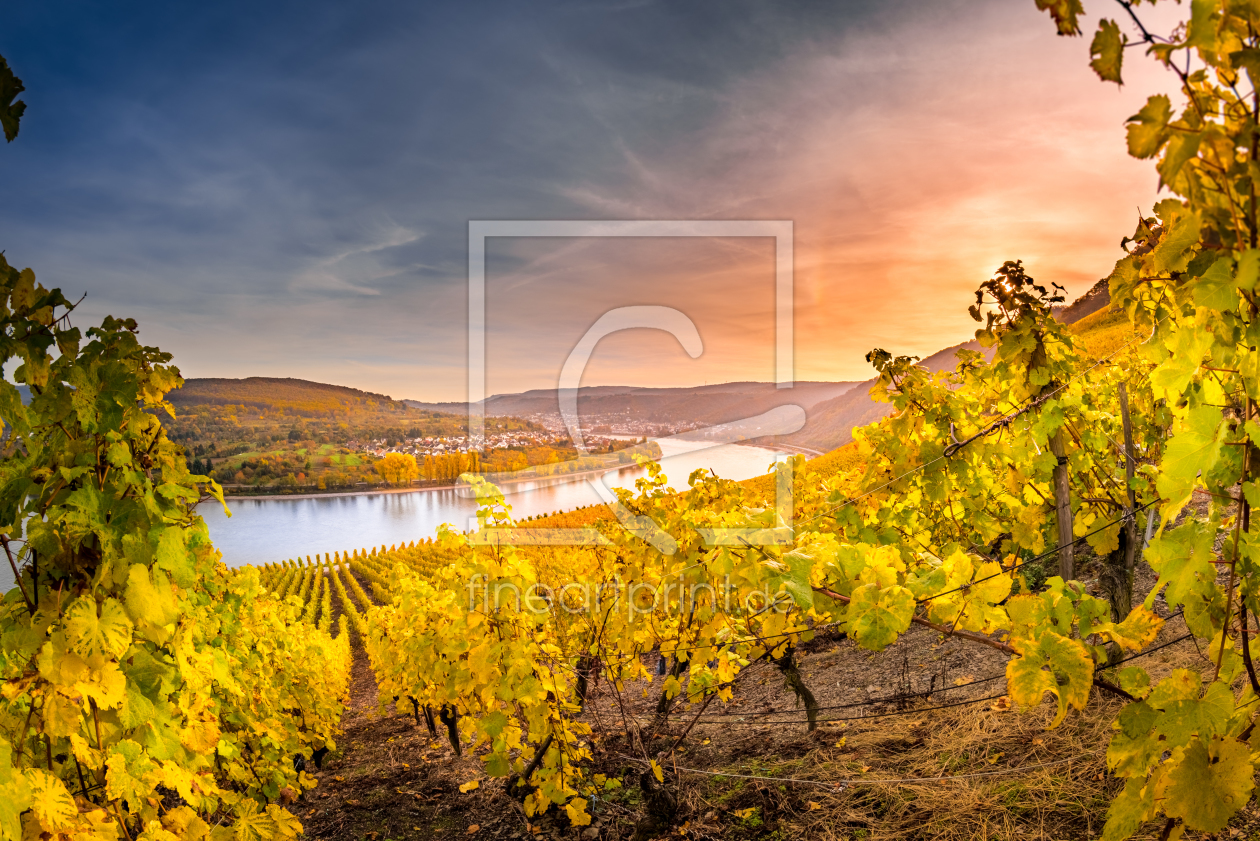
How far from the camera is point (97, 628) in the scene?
157cm

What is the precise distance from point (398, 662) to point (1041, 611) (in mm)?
8460

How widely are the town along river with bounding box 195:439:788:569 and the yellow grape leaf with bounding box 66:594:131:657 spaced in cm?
5479

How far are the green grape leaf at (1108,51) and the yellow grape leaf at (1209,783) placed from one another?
4.72 ft

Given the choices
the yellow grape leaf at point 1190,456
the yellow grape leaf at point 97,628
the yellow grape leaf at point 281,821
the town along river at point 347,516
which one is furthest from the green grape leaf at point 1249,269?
the town along river at point 347,516

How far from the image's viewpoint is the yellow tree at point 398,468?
99.8 m

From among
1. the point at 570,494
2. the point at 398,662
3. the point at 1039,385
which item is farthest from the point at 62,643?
the point at 570,494

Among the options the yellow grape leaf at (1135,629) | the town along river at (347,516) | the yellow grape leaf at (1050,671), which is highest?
the yellow grape leaf at (1135,629)

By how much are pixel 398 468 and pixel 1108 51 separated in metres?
108

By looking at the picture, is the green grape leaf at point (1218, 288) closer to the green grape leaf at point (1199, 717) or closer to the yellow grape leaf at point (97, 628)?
the green grape leaf at point (1199, 717)

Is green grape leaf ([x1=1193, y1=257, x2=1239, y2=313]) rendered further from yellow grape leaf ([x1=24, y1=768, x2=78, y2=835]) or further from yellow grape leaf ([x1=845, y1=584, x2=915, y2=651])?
yellow grape leaf ([x1=24, y1=768, x2=78, y2=835])

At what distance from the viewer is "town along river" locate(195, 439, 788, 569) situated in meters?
67.5

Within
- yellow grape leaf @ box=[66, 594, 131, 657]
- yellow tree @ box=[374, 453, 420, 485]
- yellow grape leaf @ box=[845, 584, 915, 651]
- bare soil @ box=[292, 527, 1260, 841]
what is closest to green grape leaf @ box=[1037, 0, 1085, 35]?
yellow grape leaf @ box=[845, 584, 915, 651]

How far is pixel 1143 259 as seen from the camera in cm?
154

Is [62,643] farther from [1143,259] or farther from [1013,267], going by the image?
[1013,267]
